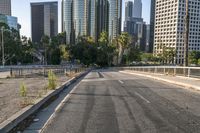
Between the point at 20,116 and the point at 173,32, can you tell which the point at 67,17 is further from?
the point at 20,116

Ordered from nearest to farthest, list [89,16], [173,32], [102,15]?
1. [173,32]
2. [89,16]
3. [102,15]

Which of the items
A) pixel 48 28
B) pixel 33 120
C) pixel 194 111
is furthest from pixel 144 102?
pixel 48 28

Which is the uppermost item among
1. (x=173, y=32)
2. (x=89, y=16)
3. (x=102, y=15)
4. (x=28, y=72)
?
(x=102, y=15)

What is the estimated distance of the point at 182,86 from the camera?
1812cm

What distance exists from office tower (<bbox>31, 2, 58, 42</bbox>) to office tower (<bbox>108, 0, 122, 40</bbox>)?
4865cm

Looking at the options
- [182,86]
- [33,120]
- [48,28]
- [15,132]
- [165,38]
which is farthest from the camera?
[48,28]

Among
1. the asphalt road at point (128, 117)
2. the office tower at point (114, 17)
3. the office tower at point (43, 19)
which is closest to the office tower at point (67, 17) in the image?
the office tower at point (114, 17)

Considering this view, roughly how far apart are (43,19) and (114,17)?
58621 millimetres

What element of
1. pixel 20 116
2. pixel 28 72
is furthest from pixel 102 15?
pixel 20 116

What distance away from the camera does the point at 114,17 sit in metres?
162

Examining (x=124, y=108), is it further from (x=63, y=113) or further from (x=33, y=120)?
(x=33, y=120)

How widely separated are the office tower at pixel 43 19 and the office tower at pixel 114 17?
48.7m

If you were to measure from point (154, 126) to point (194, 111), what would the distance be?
9.05 ft

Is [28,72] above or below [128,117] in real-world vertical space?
below
